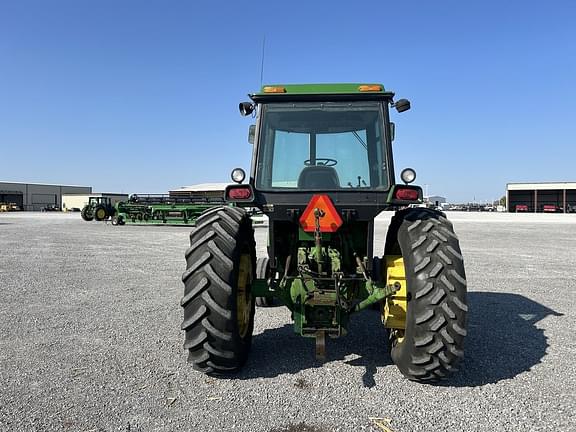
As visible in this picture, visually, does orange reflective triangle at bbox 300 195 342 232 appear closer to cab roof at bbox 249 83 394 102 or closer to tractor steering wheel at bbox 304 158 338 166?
tractor steering wheel at bbox 304 158 338 166

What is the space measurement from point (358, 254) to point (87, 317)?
11.8ft

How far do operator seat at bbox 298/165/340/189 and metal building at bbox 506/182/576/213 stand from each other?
6847 centimetres

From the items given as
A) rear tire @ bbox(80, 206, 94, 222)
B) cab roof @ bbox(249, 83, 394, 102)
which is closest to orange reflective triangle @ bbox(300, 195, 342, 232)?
cab roof @ bbox(249, 83, 394, 102)

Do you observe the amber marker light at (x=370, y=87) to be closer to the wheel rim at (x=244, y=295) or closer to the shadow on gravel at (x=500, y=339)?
the wheel rim at (x=244, y=295)

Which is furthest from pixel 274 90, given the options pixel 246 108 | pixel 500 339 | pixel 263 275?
pixel 500 339

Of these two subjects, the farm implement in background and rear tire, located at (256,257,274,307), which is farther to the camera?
the farm implement in background

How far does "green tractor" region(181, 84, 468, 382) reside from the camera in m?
3.17

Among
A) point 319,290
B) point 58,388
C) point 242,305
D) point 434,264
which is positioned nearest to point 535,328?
point 434,264

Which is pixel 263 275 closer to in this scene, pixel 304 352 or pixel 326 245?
pixel 304 352

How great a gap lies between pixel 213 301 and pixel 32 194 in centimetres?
9604

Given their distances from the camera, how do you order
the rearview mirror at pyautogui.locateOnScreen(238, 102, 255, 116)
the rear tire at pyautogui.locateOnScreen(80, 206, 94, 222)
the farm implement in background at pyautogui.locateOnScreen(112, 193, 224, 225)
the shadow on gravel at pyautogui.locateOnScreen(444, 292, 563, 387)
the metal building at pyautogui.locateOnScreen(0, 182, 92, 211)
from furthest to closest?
the metal building at pyautogui.locateOnScreen(0, 182, 92, 211), the rear tire at pyautogui.locateOnScreen(80, 206, 94, 222), the farm implement in background at pyautogui.locateOnScreen(112, 193, 224, 225), the rearview mirror at pyautogui.locateOnScreen(238, 102, 255, 116), the shadow on gravel at pyautogui.locateOnScreen(444, 292, 563, 387)

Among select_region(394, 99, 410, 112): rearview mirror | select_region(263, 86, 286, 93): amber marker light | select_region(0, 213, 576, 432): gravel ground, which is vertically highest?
select_region(263, 86, 286, 93): amber marker light

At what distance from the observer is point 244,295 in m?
3.84

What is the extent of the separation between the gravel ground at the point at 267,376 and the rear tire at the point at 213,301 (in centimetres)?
24
